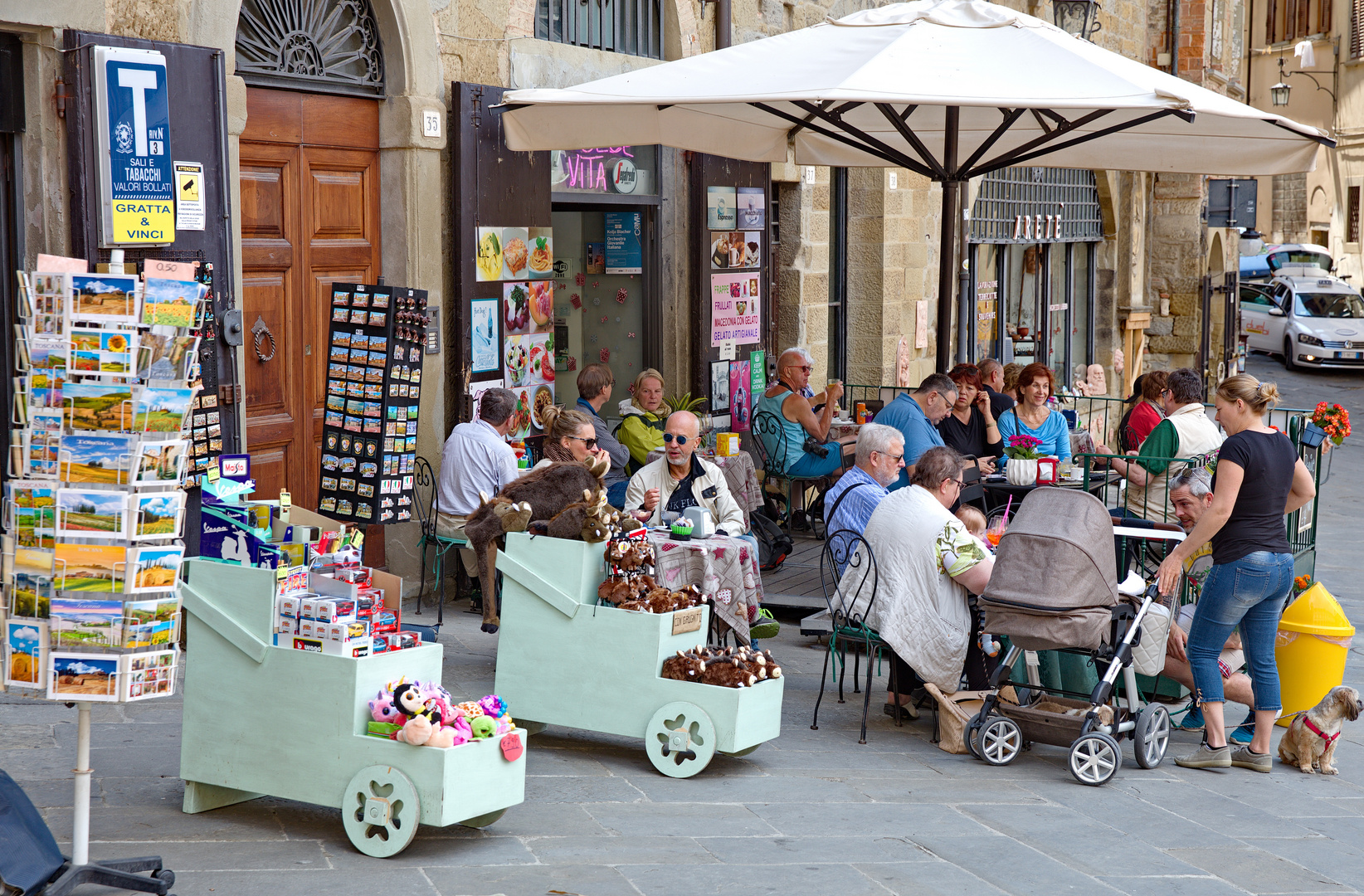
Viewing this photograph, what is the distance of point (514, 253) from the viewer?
27.6 ft

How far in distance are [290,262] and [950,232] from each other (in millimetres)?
3420

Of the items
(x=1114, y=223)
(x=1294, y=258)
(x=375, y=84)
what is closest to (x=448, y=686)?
(x=375, y=84)

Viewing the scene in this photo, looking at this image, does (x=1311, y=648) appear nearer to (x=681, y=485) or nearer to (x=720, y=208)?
(x=681, y=485)

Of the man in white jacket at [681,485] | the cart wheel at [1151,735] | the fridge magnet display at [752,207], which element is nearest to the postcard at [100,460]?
the man in white jacket at [681,485]

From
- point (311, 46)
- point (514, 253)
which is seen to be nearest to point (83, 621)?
point (311, 46)

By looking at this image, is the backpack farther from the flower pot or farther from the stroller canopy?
the stroller canopy

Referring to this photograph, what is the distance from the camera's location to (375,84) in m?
7.71

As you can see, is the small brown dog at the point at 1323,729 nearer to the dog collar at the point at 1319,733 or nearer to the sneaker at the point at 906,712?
the dog collar at the point at 1319,733

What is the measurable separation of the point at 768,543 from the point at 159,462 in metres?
5.52

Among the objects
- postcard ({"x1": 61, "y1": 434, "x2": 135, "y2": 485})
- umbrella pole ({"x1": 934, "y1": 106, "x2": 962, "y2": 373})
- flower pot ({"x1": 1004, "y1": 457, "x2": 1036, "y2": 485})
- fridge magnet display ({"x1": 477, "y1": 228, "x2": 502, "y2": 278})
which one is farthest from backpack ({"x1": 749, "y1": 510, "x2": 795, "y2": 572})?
postcard ({"x1": 61, "y1": 434, "x2": 135, "y2": 485})

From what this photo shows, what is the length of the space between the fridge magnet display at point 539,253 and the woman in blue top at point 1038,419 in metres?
2.98

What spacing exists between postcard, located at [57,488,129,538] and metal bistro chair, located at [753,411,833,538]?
6242 millimetres

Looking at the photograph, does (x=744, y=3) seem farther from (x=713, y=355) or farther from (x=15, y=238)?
(x=15, y=238)

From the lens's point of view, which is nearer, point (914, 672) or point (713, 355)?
point (914, 672)
